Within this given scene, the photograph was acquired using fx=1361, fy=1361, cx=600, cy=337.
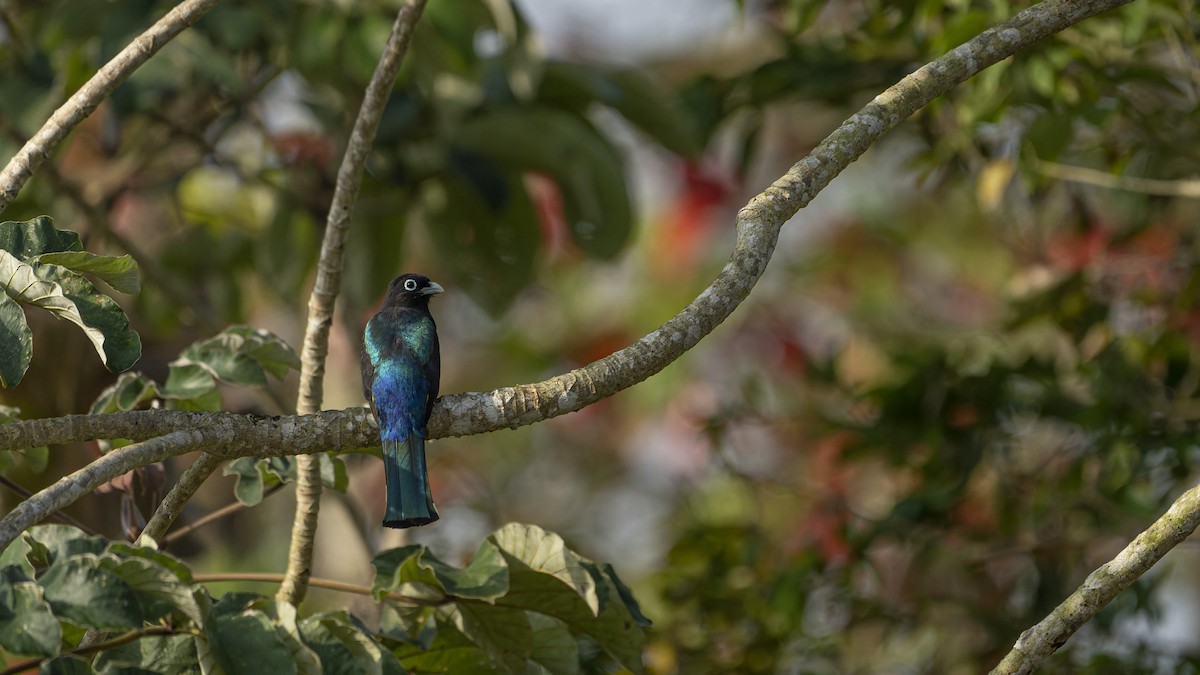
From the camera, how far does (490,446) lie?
26.8ft

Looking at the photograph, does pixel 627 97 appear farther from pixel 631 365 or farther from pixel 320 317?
pixel 631 365

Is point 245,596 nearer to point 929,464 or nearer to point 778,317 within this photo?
point 929,464

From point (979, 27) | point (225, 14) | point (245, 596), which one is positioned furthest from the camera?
point (225, 14)

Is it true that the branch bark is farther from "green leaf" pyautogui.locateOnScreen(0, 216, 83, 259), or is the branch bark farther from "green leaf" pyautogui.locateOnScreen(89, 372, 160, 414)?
"green leaf" pyautogui.locateOnScreen(89, 372, 160, 414)

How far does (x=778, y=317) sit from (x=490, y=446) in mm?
2117

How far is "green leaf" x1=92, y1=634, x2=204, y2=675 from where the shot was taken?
216 cm

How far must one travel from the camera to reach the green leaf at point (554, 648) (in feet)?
8.67

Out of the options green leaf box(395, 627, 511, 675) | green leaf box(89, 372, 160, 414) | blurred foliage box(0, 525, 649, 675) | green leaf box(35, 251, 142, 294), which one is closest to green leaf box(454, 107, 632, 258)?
green leaf box(89, 372, 160, 414)

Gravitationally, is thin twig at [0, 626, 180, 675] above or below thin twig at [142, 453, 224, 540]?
below

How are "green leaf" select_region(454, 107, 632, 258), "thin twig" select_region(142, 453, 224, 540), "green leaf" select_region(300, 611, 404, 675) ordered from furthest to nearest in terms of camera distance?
1. "green leaf" select_region(454, 107, 632, 258)
2. "thin twig" select_region(142, 453, 224, 540)
3. "green leaf" select_region(300, 611, 404, 675)

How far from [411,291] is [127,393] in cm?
93

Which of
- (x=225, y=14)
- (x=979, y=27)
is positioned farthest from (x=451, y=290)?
(x=979, y=27)

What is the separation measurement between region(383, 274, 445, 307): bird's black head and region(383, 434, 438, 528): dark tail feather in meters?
0.87

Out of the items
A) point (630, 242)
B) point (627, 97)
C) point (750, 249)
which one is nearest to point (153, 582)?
point (750, 249)
